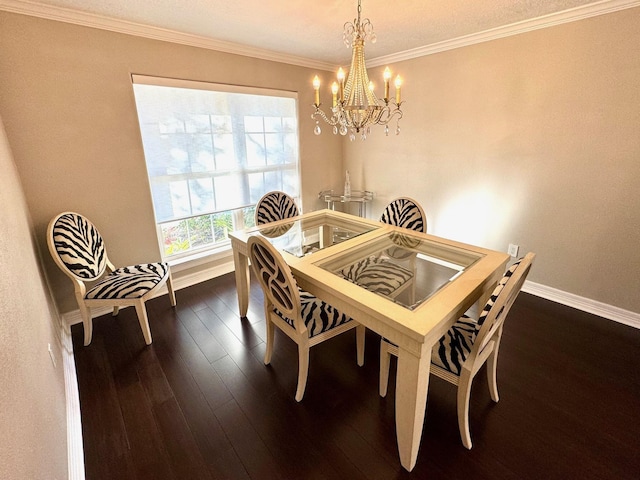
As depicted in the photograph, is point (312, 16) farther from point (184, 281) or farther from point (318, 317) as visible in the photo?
point (184, 281)

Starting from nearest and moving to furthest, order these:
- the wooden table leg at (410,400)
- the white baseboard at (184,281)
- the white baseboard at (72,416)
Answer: the wooden table leg at (410,400), the white baseboard at (72,416), the white baseboard at (184,281)

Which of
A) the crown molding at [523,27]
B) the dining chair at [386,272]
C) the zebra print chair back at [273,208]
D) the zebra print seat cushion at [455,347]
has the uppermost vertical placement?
the crown molding at [523,27]

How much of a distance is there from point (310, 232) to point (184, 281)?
1605 mm

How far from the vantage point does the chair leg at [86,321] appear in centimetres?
212

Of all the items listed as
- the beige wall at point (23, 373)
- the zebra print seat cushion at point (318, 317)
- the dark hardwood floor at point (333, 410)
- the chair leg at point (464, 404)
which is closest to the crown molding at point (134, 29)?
the beige wall at point (23, 373)

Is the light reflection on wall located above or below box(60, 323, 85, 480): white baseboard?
above

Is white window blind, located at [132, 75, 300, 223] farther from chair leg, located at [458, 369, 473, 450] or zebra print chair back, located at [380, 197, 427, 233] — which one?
chair leg, located at [458, 369, 473, 450]

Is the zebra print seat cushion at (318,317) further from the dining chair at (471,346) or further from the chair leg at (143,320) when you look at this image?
the chair leg at (143,320)

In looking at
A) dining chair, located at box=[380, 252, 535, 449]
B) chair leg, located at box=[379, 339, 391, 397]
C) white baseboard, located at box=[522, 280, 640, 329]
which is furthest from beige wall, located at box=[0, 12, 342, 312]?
white baseboard, located at box=[522, 280, 640, 329]

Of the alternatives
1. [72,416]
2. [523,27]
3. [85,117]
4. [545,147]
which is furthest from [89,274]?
[523,27]

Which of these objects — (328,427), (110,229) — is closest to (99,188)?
(110,229)

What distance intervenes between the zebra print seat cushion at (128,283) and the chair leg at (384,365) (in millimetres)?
1721

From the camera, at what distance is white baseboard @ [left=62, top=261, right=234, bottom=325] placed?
246 centimetres

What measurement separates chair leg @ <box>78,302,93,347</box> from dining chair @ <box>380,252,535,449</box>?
2099 millimetres
